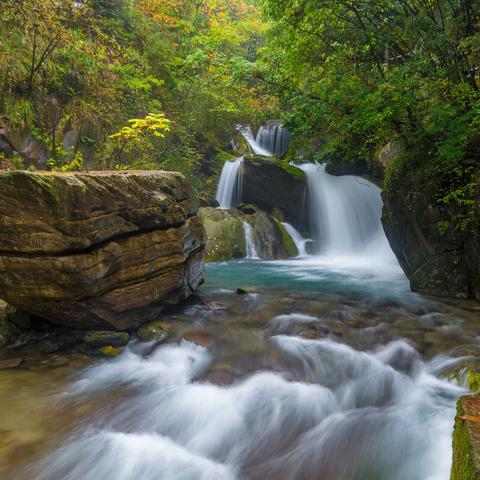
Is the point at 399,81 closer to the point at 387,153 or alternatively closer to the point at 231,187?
the point at 387,153

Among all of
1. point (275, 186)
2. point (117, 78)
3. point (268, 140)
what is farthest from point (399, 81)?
point (268, 140)

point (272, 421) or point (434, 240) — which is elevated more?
point (434, 240)

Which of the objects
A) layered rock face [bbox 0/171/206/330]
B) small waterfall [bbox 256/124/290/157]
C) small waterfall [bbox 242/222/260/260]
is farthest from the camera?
small waterfall [bbox 256/124/290/157]

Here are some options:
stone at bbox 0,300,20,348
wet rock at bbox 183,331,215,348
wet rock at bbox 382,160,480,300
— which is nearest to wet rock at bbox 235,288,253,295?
wet rock at bbox 183,331,215,348

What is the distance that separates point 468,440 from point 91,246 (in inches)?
159

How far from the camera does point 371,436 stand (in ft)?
10.7

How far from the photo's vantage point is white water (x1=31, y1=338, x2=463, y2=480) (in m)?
2.90

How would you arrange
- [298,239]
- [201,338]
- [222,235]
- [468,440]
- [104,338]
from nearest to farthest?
[468,440]
[104,338]
[201,338]
[222,235]
[298,239]

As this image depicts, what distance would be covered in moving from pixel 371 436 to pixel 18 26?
8932 mm

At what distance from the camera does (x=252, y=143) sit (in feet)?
69.1

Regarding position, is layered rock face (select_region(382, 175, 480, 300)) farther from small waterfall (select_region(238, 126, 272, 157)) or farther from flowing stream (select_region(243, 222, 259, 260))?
small waterfall (select_region(238, 126, 272, 157))

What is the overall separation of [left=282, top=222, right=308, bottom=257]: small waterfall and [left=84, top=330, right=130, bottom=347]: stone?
30.8 ft

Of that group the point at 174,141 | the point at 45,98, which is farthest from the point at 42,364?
the point at 174,141

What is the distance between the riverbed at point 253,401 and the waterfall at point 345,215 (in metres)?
7.33
